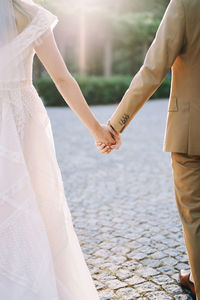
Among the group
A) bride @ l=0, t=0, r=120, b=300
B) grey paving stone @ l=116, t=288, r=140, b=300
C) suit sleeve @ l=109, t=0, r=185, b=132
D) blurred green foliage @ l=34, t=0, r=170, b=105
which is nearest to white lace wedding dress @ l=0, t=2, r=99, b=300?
bride @ l=0, t=0, r=120, b=300

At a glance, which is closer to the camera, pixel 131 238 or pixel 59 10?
pixel 131 238

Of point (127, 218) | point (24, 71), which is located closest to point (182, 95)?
point (24, 71)

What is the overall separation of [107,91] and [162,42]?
57.1 feet

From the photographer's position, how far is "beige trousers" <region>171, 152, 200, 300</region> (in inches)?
96.8

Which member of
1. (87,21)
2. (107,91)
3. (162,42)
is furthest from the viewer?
(87,21)

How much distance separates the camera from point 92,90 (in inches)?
742

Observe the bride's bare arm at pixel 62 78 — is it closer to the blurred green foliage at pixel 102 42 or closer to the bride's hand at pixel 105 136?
the bride's hand at pixel 105 136

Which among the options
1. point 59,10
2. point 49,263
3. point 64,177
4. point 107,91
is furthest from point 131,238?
point 59,10

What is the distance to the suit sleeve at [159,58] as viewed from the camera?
7.40 ft

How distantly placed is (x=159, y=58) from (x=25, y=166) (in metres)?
0.98

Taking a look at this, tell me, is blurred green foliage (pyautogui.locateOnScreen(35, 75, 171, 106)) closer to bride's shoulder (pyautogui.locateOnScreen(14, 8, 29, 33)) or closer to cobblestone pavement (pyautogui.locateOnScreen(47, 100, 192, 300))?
cobblestone pavement (pyautogui.locateOnScreen(47, 100, 192, 300))

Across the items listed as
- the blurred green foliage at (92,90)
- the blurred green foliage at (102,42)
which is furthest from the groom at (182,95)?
the blurred green foliage at (92,90)

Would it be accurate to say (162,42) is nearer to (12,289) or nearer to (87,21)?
(12,289)

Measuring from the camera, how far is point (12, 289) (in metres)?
2.13
